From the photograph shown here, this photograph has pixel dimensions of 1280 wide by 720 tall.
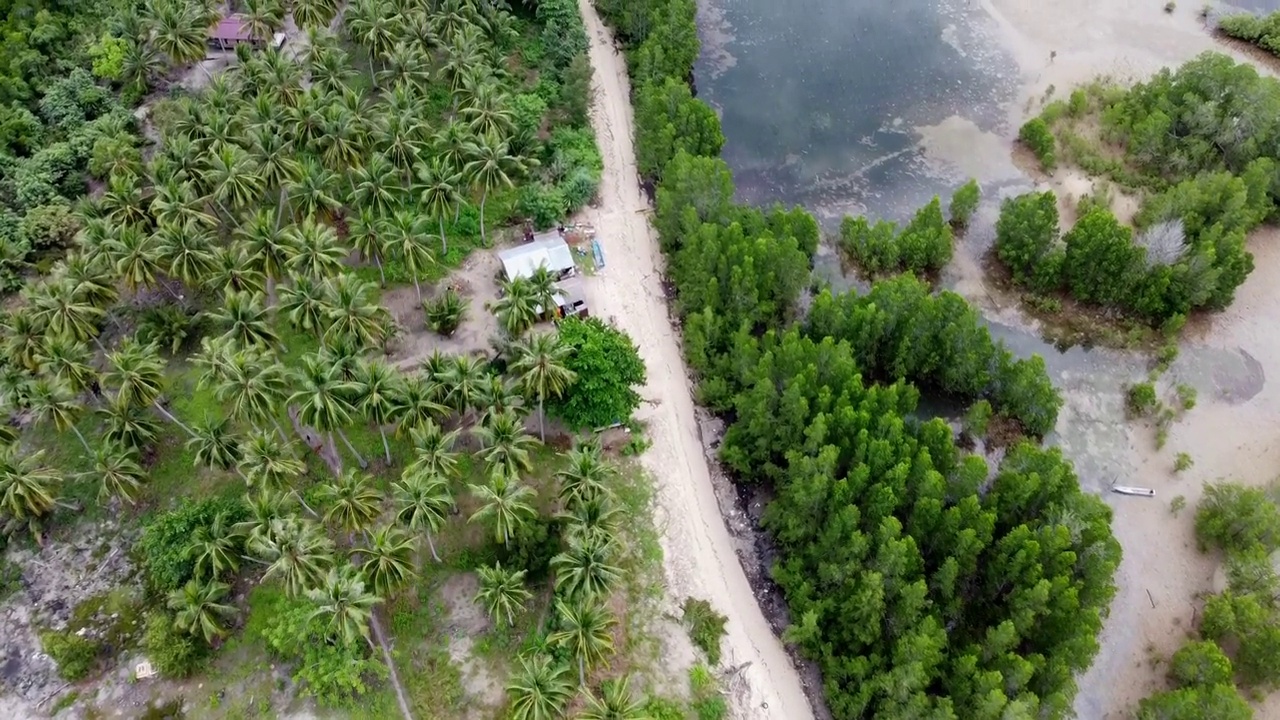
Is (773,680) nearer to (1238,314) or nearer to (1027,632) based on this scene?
(1027,632)

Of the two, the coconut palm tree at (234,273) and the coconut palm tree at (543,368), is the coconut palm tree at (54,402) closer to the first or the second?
the coconut palm tree at (234,273)

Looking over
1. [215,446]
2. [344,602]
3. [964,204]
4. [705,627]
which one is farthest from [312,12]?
[705,627]

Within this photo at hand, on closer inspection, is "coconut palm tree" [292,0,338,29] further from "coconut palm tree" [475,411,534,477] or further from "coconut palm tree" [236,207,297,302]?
"coconut palm tree" [475,411,534,477]

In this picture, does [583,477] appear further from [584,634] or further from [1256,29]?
[1256,29]

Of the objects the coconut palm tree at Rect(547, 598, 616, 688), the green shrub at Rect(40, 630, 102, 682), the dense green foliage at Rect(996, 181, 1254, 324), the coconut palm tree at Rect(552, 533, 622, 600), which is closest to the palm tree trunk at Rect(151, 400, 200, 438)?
the green shrub at Rect(40, 630, 102, 682)

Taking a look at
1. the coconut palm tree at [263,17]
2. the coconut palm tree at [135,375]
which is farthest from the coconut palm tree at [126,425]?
the coconut palm tree at [263,17]

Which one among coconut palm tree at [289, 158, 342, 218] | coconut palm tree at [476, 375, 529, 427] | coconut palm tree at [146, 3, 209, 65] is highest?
coconut palm tree at [146, 3, 209, 65]
